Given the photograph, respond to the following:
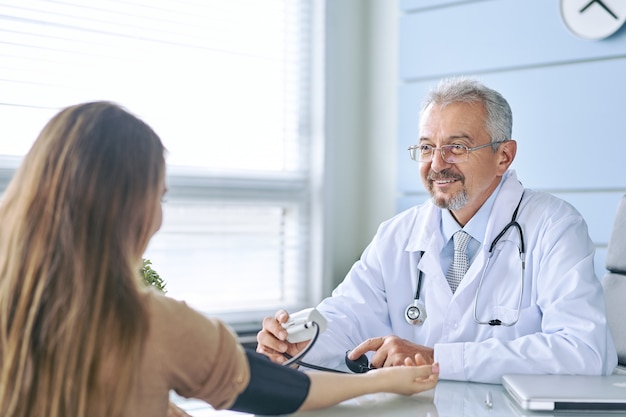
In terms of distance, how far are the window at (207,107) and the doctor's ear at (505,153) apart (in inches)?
54.4

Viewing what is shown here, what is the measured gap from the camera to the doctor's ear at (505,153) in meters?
2.22

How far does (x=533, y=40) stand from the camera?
3.18m

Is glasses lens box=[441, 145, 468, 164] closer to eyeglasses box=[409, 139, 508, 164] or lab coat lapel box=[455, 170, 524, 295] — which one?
eyeglasses box=[409, 139, 508, 164]

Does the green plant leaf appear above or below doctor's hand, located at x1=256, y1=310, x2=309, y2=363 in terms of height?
above

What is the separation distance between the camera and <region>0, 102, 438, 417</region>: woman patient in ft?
2.98

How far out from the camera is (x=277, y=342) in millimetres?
1708

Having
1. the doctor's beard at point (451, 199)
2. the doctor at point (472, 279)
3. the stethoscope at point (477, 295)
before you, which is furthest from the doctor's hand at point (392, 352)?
the doctor's beard at point (451, 199)

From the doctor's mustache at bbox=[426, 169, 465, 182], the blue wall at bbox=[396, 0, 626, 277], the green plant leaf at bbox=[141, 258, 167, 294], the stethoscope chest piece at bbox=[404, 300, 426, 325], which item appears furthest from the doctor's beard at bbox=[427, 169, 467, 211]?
the blue wall at bbox=[396, 0, 626, 277]

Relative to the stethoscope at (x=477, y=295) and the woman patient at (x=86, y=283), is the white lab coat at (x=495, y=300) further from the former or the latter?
the woman patient at (x=86, y=283)

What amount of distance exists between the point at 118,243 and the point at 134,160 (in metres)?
0.11

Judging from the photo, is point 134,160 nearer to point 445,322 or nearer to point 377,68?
point 445,322

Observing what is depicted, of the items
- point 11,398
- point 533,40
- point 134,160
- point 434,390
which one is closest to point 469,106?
point 434,390

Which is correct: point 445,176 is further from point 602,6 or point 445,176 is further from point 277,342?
point 602,6

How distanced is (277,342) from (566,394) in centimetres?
65
